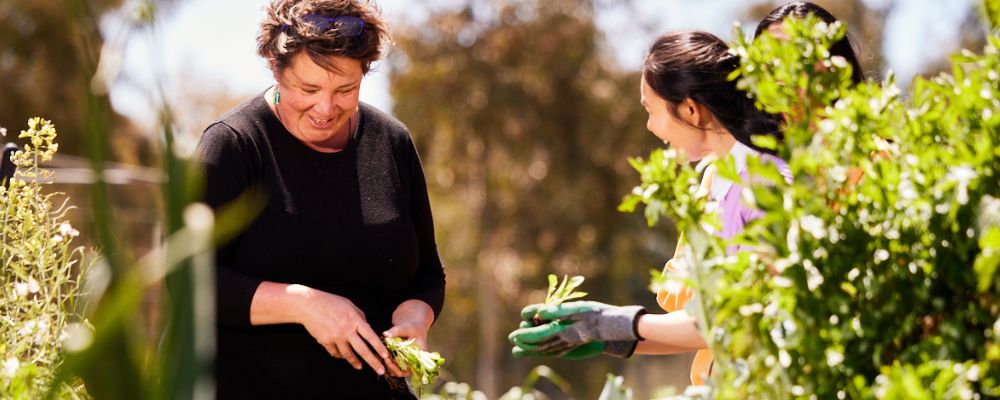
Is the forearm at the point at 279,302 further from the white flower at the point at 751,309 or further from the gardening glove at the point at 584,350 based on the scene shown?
the white flower at the point at 751,309

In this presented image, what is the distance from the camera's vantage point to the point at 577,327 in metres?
2.15

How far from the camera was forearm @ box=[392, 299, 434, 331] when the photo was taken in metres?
2.48

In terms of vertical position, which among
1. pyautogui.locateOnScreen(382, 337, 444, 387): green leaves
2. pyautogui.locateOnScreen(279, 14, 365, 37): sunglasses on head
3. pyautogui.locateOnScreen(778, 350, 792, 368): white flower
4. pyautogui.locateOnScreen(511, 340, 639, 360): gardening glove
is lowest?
pyautogui.locateOnScreen(511, 340, 639, 360): gardening glove

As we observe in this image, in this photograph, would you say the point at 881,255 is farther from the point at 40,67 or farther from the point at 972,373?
the point at 40,67

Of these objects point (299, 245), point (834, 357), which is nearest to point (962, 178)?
point (834, 357)

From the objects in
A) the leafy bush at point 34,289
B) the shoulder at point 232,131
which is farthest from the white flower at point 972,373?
the shoulder at point 232,131

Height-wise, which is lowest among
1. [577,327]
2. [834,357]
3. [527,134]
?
[527,134]

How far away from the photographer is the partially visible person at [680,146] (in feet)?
6.86

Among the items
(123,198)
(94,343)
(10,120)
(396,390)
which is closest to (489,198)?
(123,198)

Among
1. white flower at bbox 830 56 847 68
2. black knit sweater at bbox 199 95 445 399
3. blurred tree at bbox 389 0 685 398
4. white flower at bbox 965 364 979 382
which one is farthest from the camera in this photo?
blurred tree at bbox 389 0 685 398

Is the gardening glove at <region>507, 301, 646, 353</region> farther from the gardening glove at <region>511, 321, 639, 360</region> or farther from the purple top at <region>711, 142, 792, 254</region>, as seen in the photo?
the purple top at <region>711, 142, 792, 254</region>

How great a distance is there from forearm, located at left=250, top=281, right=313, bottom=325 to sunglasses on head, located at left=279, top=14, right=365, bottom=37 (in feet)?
1.94

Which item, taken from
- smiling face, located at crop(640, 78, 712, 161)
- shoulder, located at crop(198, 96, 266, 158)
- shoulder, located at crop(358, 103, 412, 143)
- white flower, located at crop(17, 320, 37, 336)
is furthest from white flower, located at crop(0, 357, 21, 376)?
smiling face, located at crop(640, 78, 712, 161)

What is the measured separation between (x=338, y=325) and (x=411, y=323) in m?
0.24
